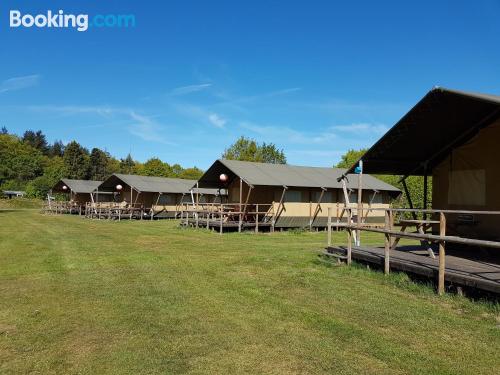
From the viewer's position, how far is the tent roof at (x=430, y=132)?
9781 mm

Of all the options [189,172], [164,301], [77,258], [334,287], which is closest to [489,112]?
[334,287]

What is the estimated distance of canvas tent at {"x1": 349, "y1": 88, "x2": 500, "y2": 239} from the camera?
10.2m

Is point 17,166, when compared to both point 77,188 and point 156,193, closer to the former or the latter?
point 77,188

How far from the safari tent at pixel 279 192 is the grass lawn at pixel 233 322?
13.4 m

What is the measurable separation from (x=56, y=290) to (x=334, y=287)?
487 cm

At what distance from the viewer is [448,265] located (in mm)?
8688

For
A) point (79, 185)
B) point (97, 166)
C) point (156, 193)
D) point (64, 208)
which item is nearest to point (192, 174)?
point (97, 166)

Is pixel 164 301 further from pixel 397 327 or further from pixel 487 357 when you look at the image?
pixel 487 357

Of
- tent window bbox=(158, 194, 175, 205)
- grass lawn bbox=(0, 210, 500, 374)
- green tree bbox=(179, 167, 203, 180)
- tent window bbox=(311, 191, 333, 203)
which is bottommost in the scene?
grass lawn bbox=(0, 210, 500, 374)

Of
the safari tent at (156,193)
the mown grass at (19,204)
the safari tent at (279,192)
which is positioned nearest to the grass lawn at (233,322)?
the safari tent at (279,192)

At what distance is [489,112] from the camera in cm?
1036

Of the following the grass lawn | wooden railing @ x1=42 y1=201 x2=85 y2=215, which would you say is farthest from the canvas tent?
wooden railing @ x1=42 y1=201 x2=85 y2=215

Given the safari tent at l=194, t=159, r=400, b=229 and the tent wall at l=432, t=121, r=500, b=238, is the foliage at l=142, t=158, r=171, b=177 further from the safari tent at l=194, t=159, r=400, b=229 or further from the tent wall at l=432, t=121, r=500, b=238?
the tent wall at l=432, t=121, r=500, b=238

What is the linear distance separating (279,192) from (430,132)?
14.2m
